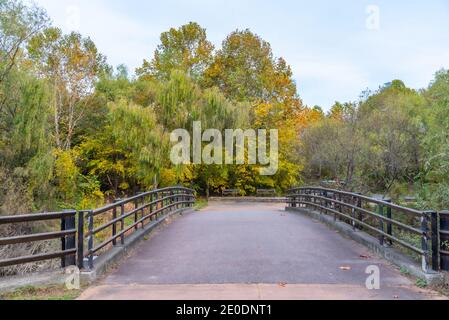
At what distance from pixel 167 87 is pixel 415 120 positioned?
45.2ft

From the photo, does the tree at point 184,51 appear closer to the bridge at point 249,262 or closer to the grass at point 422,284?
the bridge at point 249,262

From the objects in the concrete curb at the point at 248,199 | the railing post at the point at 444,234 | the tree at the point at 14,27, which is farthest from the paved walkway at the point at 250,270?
the concrete curb at the point at 248,199

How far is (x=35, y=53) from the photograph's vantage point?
94.2 feet

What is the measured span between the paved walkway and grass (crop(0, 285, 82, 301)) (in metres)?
0.21

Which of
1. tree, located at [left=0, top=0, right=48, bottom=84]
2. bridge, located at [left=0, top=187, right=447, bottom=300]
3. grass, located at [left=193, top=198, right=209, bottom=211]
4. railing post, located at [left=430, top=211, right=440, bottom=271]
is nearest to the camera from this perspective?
bridge, located at [left=0, top=187, right=447, bottom=300]

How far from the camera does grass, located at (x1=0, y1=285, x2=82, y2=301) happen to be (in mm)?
5113

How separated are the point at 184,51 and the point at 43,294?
3454 centimetres

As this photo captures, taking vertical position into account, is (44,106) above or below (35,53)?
below

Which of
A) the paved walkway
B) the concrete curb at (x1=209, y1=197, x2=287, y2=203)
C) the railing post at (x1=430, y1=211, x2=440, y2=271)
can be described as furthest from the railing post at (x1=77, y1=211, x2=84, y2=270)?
the concrete curb at (x1=209, y1=197, x2=287, y2=203)

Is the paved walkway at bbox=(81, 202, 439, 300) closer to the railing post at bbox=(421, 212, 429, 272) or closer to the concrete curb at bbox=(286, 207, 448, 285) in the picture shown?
the concrete curb at bbox=(286, 207, 448, 285)

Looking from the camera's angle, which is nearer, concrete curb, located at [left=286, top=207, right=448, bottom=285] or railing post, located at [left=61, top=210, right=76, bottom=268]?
concrete curb, located at [left=286, top=207, right=448, bottom=285]

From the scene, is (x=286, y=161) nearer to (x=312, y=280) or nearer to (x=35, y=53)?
(x=35, y=53)
